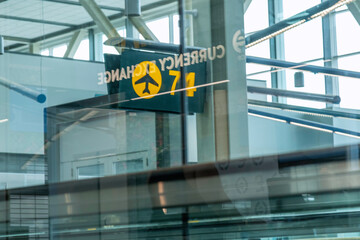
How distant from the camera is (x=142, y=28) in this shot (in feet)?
5.43

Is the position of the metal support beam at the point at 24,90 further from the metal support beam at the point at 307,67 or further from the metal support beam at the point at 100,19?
the metal support beam at the point at 307,67

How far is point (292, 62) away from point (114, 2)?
2.08 ft

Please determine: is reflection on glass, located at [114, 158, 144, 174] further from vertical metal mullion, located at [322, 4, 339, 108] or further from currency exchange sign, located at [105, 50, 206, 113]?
vertical metal mullion, located at [322, 4, 339, 108]

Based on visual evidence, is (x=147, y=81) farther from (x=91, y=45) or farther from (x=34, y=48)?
(x=34, y=48)

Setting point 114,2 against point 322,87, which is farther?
point 114,2

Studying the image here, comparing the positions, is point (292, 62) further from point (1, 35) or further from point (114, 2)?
point (1, 35)

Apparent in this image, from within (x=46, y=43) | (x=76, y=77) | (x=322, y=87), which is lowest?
(x=322, y=87)

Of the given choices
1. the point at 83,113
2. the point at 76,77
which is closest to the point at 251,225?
the point at 83,113

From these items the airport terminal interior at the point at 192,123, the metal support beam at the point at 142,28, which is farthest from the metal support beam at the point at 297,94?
the metal support beam at the point at 142,28

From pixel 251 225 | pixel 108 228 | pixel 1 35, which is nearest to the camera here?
pixel 251 225

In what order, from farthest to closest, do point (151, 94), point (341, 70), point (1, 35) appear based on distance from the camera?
point (1, 35)
point (151, 94)
point (341, 70)

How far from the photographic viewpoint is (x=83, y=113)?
5.44 feet

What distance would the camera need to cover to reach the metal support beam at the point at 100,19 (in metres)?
1.69

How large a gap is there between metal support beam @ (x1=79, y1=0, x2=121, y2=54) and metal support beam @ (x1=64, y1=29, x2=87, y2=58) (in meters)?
0.06
